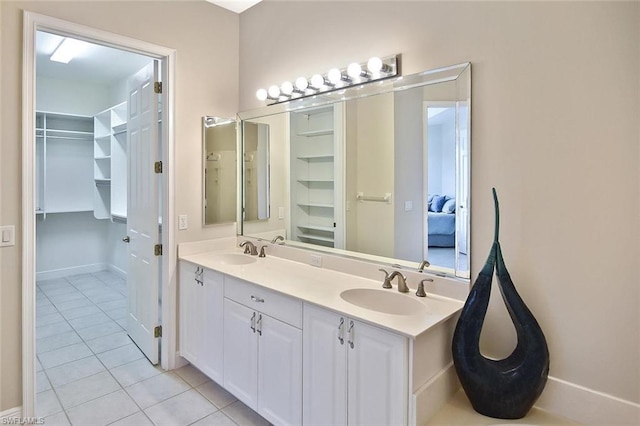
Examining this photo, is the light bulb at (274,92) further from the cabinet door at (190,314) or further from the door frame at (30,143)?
the cabinet door at (190,314)

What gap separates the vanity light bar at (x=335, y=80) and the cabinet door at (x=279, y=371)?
143 cm

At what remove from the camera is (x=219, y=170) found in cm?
293

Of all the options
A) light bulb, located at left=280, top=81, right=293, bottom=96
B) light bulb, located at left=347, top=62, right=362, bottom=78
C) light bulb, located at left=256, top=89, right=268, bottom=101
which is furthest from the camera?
light bulb, located at left=256, top=89, right=268, bottom=101

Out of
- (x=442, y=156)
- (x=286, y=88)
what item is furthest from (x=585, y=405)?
(x=286, y=88)

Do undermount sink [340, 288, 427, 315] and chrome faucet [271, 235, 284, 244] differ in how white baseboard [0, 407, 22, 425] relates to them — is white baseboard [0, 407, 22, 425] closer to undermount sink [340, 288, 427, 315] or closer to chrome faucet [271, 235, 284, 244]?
chrome faucet [271, 235, 284, 244]

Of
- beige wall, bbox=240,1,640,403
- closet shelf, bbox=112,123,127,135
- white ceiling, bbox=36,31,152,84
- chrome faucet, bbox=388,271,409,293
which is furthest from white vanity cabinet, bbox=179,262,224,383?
closet shelf, bbox=112,123,127,135

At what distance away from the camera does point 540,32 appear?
1534mm

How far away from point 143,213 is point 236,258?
839 mm

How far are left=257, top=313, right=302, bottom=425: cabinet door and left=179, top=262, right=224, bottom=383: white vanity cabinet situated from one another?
422mm

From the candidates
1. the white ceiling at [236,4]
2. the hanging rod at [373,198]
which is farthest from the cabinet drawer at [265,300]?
the white ceiling at [236,4]

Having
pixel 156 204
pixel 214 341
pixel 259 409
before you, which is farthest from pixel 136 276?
pixel 259 409

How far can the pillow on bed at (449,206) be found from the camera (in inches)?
71.5

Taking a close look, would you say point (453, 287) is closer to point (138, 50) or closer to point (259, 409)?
point (259, 409)

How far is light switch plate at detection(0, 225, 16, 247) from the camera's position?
1.93m
